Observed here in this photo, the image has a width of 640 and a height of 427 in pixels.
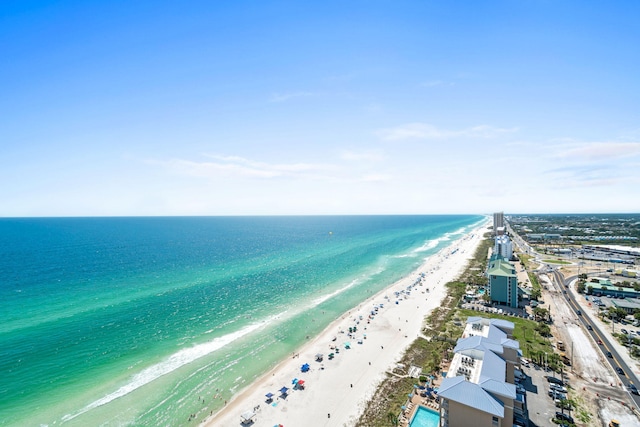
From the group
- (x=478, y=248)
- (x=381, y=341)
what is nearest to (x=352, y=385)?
(x=381, y=341)

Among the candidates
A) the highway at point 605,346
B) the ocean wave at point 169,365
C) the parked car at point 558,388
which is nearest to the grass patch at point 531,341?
the parked car at point 558,388

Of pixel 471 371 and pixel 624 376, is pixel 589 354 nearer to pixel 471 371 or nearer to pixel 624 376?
pixel 624 376

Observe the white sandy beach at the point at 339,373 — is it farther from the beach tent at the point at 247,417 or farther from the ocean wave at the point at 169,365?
the ocean wave at the point at 169,365

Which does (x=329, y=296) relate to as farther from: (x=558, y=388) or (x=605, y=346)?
(x=605, y=346)

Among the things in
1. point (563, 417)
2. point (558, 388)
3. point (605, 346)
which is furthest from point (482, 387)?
point (605, 346)

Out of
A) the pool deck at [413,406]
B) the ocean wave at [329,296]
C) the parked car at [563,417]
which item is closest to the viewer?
the parked car at [563,417]
